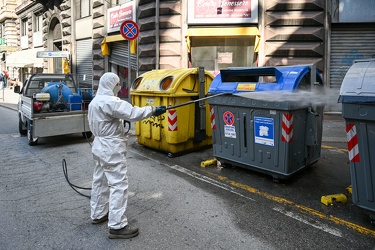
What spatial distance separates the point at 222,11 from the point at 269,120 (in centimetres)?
788

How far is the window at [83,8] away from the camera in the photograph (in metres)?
17.7

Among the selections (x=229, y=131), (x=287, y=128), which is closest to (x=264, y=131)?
(x=287, y=128)

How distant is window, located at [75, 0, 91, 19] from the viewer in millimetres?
17672

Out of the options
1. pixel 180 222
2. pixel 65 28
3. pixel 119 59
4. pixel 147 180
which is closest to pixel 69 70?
pixel 65 28

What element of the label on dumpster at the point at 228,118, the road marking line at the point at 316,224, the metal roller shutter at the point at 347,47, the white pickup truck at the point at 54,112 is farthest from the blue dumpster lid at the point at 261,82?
the metal roller shutter at the point at 347,47

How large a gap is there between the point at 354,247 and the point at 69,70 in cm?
1931

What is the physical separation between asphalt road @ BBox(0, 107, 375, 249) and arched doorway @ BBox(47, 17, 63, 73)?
59.2 ft

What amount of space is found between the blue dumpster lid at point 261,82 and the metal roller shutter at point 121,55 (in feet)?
30.0

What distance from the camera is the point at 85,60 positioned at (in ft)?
60.0

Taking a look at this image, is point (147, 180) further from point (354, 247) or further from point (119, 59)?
point (119, 59)

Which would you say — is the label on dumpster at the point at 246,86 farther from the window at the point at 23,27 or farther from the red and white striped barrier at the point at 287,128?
the window at the point at 23,27

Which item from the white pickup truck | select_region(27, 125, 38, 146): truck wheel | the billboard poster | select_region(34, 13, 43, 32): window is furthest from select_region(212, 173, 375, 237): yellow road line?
select_region(34, 13, 43, 32): window

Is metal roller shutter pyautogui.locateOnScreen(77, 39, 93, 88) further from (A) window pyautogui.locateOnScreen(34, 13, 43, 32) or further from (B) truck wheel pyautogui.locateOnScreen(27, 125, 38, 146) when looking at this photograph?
(B) truck wheel pyautogui.locateOnScreen(27, 125, 38, 146)

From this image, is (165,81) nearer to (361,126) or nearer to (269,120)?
(269,120)
